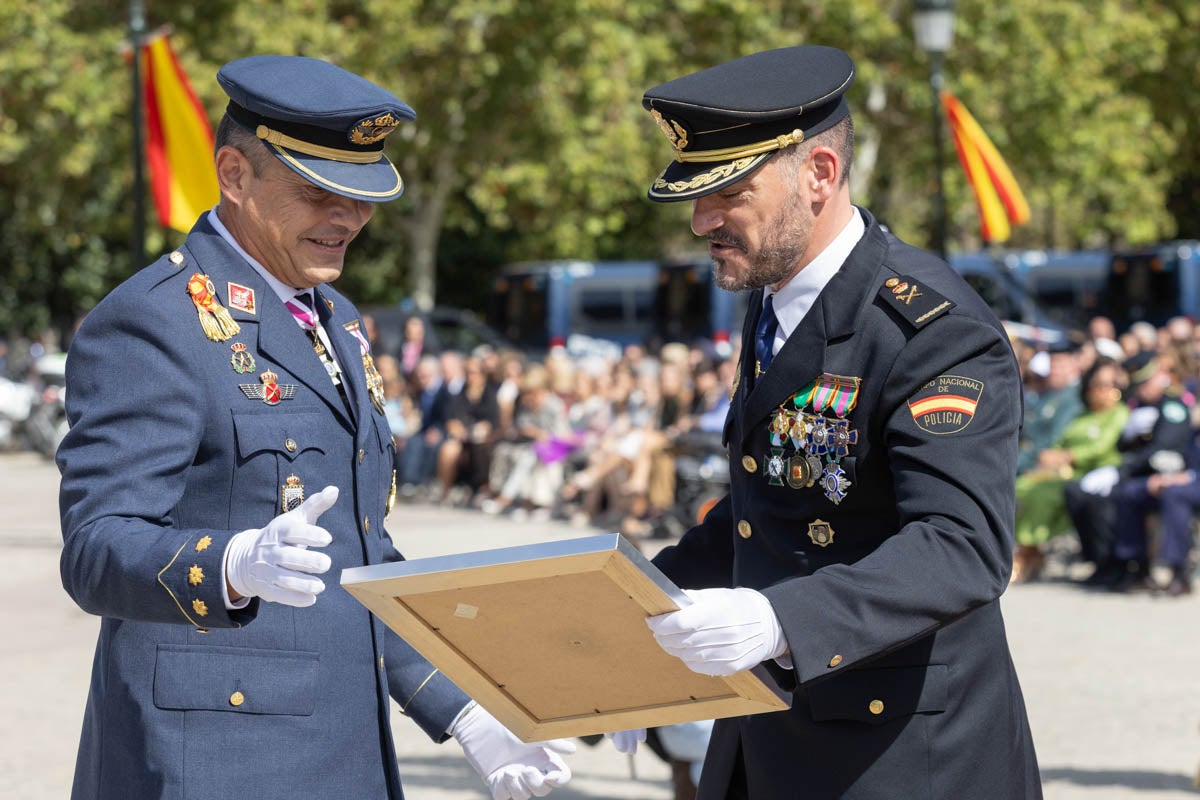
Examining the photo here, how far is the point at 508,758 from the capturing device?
3355 mm

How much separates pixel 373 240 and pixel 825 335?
35834 millimetres

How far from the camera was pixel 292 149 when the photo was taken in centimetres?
310

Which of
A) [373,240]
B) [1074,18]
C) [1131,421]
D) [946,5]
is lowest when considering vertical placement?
[373,240]

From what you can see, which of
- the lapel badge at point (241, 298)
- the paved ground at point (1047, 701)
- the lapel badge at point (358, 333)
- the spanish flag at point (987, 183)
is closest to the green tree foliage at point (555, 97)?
the spanish flag at point (987, 183)

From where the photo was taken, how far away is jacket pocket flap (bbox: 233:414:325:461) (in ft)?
9.73

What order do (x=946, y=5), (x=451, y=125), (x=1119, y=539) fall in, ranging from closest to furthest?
(x=1119, y=539) → (x=946, y=5) → (x=451, y=125)

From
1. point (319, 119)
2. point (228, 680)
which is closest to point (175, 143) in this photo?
point (319, 119)

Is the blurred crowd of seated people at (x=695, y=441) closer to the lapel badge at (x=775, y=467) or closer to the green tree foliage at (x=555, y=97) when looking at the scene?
the lapel badge at (x=775, y=467)

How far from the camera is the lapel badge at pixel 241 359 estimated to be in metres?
3.02

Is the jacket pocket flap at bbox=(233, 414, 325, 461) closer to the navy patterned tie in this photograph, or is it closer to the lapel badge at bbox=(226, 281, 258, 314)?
the lapel badge at bbox=(226, 281, 258, 314)

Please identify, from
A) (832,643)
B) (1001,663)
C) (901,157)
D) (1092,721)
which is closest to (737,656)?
(832,643)

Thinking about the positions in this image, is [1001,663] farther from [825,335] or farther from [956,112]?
[956,112]

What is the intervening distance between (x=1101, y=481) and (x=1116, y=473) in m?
0.12

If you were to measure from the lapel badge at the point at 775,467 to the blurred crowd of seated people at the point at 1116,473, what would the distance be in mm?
8069
